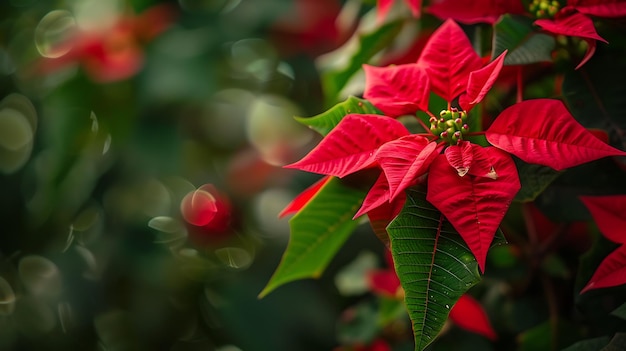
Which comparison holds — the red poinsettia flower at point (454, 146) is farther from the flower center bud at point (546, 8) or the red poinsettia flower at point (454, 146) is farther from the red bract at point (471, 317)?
the red bract at point (471, 317)

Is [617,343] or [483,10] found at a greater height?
[483,10]

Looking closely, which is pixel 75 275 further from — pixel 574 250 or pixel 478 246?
pixel 478 246

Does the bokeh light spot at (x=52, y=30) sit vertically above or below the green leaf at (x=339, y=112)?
below

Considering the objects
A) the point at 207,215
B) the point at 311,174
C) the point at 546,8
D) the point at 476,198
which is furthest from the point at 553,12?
the point at 207,215

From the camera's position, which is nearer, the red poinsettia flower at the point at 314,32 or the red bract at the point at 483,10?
the red bract at the point at 483,10

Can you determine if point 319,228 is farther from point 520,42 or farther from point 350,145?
point 520,42

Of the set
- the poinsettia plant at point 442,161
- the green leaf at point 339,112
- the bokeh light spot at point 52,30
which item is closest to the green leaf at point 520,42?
the poinsettia plant at point 442,161

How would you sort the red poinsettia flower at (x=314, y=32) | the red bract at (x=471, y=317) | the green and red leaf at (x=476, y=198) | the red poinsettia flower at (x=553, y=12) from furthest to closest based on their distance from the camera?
the red poinsettia flower at (x=314, y=32), the red bract at (x=471, y=317), the red poinsettia flower at (x=553, y=12), the green and red leaf at (x=476, y=198)

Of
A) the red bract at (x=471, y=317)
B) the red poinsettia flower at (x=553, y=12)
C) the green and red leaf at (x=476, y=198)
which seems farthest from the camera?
the red bract at (x=471, y=317)
